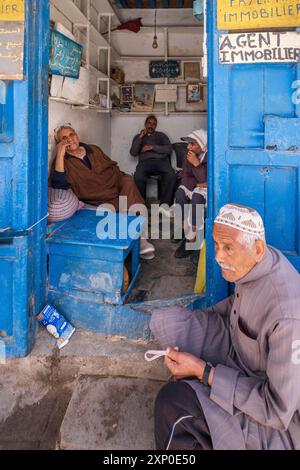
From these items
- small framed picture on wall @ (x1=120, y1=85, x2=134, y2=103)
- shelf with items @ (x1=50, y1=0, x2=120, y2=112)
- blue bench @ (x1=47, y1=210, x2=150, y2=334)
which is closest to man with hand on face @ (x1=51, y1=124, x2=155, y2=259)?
shelf with items @ (x1=50, y1=0, x2=120, y2=112)

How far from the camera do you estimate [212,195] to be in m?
2.21

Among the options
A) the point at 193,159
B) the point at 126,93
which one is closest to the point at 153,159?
the point at 126,93

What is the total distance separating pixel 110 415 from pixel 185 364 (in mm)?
673

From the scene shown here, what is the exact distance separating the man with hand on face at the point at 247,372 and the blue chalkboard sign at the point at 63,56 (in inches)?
80.4

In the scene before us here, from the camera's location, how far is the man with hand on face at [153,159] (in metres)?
5.40

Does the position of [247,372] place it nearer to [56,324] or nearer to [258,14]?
[56,324]

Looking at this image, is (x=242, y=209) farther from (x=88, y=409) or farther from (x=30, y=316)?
(x=30, y=316)

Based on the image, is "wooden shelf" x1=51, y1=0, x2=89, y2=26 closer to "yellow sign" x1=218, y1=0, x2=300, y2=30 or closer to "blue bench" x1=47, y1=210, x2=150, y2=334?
"yellow sign" x1=218, y1=0, x2=300, y2=30

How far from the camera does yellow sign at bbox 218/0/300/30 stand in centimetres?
200

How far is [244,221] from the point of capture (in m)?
1.39

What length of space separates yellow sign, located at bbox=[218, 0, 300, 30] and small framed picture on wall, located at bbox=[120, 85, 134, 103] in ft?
14.2

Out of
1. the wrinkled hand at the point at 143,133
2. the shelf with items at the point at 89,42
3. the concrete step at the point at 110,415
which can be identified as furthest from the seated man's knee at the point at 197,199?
the wrinkled hand at the point at 143,133

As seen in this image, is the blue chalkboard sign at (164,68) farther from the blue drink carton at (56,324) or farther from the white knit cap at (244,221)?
the white knit cap at (244,221)
